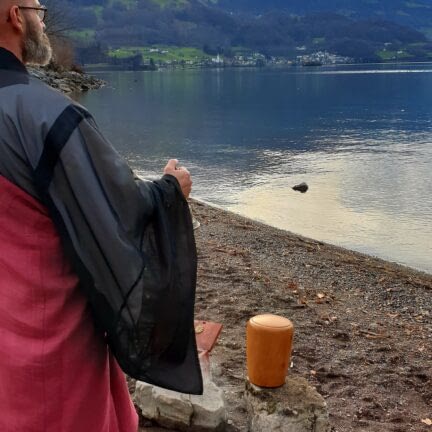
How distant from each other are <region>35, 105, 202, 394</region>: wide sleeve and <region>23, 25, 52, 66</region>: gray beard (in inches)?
13.6

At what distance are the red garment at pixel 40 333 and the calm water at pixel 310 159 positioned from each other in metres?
14.2

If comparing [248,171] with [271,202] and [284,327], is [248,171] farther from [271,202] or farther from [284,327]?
[284,327]

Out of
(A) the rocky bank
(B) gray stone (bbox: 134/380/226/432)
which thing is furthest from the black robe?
(A) the rocky bank

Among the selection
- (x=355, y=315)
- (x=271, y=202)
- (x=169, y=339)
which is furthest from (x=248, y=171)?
(x=169, y=339)

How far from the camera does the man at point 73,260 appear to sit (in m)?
1.91

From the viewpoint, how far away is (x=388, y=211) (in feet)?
69.4

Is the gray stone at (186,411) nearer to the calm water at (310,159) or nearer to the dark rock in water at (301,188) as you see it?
the calm water at (310,159)

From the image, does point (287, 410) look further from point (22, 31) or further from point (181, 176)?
point (22, 31)

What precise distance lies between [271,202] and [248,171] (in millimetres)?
6337

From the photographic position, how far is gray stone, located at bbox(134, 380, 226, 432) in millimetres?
4391

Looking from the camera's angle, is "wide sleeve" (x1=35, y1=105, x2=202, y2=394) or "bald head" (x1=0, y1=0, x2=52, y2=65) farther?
"bald head" (x1=0, y1=0, x2=52, y2=65)

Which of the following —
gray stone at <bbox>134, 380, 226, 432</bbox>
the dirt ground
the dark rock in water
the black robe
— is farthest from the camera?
the dark rock in water

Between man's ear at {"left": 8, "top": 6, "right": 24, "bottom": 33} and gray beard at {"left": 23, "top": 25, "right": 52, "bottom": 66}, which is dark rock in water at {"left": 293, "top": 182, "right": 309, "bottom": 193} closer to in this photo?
gray beard at {"left": 23, "top": 25, "right": 52, "bottom": 66}

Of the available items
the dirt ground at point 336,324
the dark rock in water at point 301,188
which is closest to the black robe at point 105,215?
the dirt ground at point 336,324
